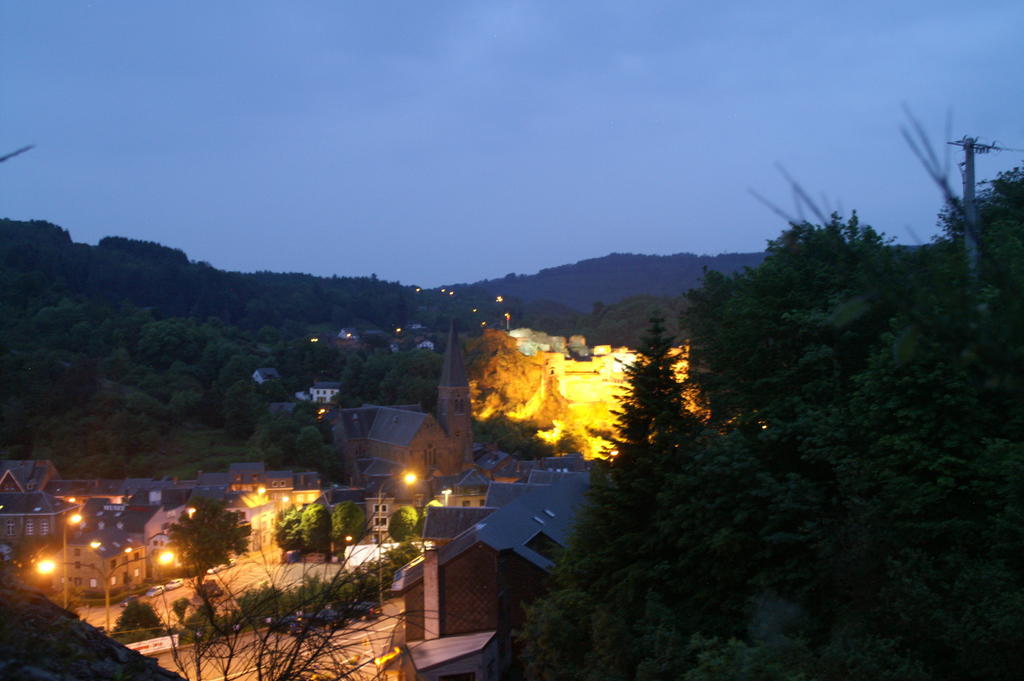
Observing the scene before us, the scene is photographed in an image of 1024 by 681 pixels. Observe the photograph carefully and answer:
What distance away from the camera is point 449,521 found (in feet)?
59.5

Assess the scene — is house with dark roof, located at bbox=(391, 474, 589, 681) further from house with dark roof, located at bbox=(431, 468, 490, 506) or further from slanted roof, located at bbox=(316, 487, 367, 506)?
slanted roof, located at bbox=(316, 487, 367, 506)

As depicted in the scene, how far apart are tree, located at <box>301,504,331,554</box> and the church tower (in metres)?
15.6

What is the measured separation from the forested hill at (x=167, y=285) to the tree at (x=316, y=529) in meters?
51.8

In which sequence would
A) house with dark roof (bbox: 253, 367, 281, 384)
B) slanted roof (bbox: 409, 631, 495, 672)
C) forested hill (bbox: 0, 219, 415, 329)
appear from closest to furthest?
slanted roof (bbox: 409, 631, 495, 672) → house with dark roof (bbox: 253, 367, 281, 384) → forested hill (bbox: 0, 219, 415, 329)

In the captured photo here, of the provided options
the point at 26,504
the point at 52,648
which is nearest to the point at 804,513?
the point at 52,648

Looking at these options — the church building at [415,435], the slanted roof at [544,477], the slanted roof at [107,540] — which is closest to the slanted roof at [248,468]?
the church building at [415,435]

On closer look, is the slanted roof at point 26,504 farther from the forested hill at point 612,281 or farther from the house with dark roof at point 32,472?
the forested hill at point 612,281

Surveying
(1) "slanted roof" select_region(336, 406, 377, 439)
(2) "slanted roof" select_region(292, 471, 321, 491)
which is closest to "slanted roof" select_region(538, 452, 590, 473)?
(2) "slanted roof" select_region(292, 471, 321, 491)

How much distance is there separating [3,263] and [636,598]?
7835 centimetres

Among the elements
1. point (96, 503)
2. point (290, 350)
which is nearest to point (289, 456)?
point (96, 503)

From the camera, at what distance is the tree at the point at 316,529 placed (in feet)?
85.3

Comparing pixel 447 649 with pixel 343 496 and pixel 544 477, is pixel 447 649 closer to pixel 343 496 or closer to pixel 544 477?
pixel 544 477

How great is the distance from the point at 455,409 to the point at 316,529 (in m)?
16.9

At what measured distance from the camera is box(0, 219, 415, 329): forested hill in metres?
71.7
